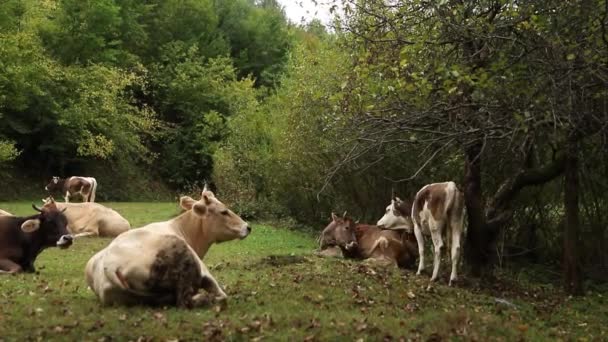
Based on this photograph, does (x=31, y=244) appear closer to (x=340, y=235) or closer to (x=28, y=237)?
(x=28, y=237)

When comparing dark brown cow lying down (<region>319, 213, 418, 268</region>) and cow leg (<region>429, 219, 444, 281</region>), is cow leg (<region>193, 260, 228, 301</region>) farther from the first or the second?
dark brown cow lying down (<region>319, 213, 418, 268</region>)

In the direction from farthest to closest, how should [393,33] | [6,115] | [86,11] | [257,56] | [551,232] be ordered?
[257,56] → [86,11] → [6,115] → [551,232] → [393,33]

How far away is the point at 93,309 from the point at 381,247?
7442 mm

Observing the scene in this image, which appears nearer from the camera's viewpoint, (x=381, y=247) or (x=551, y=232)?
(x=381, y=247)

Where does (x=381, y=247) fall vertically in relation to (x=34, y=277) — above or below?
above

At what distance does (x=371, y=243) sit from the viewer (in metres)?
14.6

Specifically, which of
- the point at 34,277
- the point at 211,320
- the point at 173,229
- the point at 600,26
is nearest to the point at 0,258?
the point at 34,277

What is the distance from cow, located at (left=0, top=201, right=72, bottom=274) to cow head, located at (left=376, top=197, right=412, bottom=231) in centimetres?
631

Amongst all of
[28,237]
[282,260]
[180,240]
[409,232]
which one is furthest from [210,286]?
[409,232]

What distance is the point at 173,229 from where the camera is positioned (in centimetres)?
964

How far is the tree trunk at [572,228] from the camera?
467 inches

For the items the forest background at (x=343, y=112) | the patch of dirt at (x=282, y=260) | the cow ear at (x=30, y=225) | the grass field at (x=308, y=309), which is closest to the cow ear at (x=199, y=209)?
the grass field at (x=308, y=309)

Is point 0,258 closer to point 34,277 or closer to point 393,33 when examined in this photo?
point 34,277

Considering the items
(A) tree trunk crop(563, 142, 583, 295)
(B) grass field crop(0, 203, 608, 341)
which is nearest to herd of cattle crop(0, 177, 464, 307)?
(B) grass field crop(0, 203, 608, 341)
